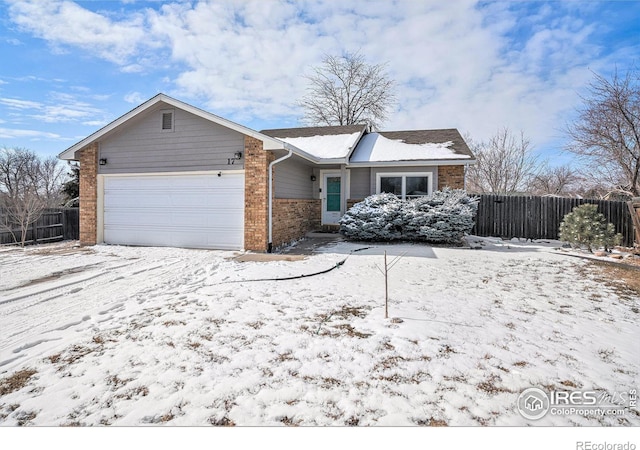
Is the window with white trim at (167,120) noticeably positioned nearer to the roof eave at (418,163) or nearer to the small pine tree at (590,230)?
the roof eave at (418,163)

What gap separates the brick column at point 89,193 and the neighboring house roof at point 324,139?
622 cm

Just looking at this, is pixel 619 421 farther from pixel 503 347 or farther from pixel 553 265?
pixel 553 265

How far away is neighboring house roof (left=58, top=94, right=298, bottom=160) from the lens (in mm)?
8062

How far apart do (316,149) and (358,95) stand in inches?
558

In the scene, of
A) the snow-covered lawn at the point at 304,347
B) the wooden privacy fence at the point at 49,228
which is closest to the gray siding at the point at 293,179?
the snow-covered lawn at the point at 304,347

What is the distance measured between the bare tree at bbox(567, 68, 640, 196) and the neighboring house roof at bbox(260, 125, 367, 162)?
28.0 feet

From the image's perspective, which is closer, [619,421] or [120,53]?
[619,421]

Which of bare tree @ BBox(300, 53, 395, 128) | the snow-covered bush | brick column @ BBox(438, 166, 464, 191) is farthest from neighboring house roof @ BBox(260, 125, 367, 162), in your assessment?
bare tree @ BBox(300, 53, 395, 128)

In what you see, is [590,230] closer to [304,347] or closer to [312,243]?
[312,243]

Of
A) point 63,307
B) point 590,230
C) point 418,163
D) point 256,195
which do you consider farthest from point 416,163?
point 63,307

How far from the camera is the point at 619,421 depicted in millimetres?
1993

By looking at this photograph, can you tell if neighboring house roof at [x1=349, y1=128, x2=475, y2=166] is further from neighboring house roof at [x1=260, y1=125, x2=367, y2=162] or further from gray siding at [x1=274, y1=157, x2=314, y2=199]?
gray siding at [x1=274, y1=157, x2=314, y2=199]

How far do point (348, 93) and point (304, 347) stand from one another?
23.6 metres
